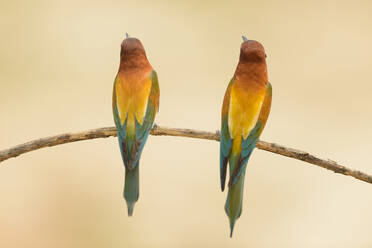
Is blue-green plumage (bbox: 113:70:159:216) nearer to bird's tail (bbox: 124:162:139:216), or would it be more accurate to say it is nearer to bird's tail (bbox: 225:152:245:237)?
bird's tail (bbox: 124:162:139:216)

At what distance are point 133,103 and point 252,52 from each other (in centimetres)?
56

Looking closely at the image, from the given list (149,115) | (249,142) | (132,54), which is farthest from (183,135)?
(132,54)

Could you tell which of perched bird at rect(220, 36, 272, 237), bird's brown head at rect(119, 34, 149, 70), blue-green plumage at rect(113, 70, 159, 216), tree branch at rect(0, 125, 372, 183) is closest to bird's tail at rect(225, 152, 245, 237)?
perched bird at rect(220, 36, 272, 237)

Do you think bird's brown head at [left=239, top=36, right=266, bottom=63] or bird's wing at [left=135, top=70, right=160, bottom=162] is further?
bird's wing at [left=135, top=70, right=160, bottom=162]

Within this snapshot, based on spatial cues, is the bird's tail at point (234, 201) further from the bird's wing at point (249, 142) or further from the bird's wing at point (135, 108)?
the bird's wing at point (135, 108)

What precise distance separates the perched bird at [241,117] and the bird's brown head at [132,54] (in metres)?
0.40

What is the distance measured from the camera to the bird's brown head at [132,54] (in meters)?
2.25

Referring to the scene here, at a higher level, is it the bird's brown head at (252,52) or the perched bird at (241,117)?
the bird's brown head at (252,52)

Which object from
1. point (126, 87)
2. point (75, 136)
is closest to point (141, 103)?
point (126, 87)

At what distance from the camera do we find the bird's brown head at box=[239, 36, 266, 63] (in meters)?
2.16

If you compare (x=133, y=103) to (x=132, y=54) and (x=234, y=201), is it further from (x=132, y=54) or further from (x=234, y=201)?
(x=234, y=201)

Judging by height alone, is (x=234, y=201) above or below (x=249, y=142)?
below

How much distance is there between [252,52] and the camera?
2170 mm

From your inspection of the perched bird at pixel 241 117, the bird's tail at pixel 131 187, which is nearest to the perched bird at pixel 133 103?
the bird's tail at pixel 131 187
